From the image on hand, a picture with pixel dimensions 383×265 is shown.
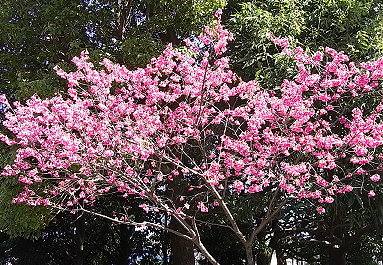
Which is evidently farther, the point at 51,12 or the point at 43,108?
the point at 51,12

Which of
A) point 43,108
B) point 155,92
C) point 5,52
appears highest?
point 5,52

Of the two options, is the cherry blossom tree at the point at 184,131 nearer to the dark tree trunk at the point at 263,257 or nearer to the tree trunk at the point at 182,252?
the tree trunk at the point at 182,252

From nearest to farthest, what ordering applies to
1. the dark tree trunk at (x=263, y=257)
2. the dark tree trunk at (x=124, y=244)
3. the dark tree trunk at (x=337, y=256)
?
the dark tree trunk at (x=337, y=256)
the dark tree trunk at (x=263, y=257)
the dark tree trunk at (x=124, y=244)

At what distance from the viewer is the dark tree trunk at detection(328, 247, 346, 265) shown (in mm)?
9094

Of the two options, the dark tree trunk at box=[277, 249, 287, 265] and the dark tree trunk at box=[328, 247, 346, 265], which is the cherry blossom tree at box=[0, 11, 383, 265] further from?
the dark tree trunk at box=[277, 249, 287, 265]

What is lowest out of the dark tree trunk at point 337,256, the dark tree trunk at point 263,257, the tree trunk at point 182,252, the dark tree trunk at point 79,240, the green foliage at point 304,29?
the tree trunk at point 182,252

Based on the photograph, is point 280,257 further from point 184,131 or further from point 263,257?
point 184,131

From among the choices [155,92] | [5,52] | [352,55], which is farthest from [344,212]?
[5,52]

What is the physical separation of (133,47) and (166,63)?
A: 1.27m

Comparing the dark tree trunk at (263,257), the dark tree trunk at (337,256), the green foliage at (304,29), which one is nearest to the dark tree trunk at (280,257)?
the dark tree trunk at (263,257)

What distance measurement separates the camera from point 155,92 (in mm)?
5137

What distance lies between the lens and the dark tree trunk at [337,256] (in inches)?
358

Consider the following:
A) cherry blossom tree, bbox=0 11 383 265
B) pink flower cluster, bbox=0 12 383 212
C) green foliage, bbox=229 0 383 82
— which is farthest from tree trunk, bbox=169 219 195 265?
green foliage, bbox=229 0 383 82

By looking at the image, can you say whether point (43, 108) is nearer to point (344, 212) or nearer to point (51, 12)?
point (51, 12)
